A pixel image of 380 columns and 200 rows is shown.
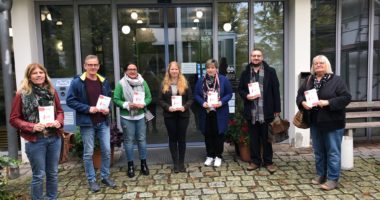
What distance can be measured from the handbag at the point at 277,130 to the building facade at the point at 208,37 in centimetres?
125

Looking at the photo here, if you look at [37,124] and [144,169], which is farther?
[144,169]

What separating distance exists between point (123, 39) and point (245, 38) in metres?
2.21

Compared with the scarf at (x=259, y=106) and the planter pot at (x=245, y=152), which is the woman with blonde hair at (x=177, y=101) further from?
the planter pot at (x=245, y=152)

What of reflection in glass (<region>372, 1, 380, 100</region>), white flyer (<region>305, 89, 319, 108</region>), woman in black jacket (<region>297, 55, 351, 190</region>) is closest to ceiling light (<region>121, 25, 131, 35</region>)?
woman in black jacket (<region>297, 55, 351, 190</region>)

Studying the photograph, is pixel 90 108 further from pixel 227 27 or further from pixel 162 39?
pixel 227 27

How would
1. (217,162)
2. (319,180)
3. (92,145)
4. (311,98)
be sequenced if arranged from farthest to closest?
(217,162), (319,180), (92,145), (311,98)

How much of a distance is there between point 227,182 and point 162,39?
2908mm

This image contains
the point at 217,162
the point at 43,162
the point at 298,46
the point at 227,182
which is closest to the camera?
the point at 43,162

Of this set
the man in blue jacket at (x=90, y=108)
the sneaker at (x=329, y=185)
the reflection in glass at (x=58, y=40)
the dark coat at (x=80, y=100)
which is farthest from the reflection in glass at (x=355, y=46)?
the reflection in glass at (x=58, y=40)

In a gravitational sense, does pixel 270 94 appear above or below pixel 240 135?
above

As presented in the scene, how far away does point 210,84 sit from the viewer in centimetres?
523

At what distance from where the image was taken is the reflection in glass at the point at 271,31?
6.47m

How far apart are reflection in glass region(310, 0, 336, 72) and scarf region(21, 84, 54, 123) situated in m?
4.74

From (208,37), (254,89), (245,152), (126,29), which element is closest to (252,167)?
(245,152)
